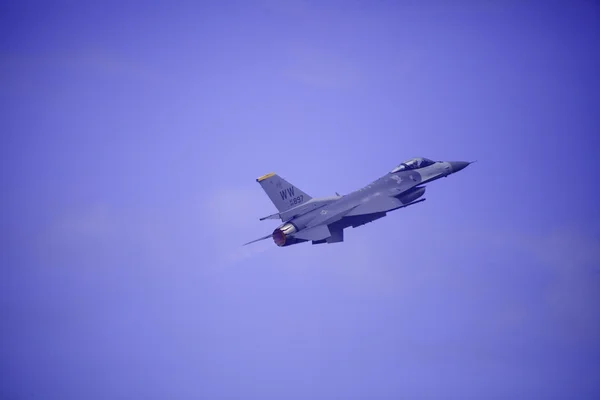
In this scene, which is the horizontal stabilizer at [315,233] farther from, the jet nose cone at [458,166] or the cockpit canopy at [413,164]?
the jet nose cone at [458,166]

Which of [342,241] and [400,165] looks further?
[400,165]

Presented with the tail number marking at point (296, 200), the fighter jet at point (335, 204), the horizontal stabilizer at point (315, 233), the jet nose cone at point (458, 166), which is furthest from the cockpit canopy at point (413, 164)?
the horizontal stabilizer at point (315, 233)

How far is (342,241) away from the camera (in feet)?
103

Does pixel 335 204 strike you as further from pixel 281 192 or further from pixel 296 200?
pixel 281 192

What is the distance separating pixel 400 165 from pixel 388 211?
4672 millimetres

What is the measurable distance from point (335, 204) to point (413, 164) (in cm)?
640

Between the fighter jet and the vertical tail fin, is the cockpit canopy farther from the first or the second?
the vertical tail fin

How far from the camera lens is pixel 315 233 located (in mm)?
30125

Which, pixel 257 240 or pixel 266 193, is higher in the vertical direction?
pixel 266 193

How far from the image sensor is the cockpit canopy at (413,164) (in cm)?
3516

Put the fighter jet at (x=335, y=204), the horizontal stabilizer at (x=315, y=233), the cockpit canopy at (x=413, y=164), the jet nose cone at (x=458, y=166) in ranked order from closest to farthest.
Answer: the horizontal stabilizer at (x=315, y=233) → the fighter jet at (x=335, y=204) → the cockpit canopy at (x=413, y=164) → the jet nose cone at (x=458, y=166)

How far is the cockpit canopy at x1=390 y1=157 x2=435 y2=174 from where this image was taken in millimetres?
35156

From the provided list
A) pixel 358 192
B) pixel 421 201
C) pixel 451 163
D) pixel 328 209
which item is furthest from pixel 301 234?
pixel 451 163

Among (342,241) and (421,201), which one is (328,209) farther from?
(421,201)
